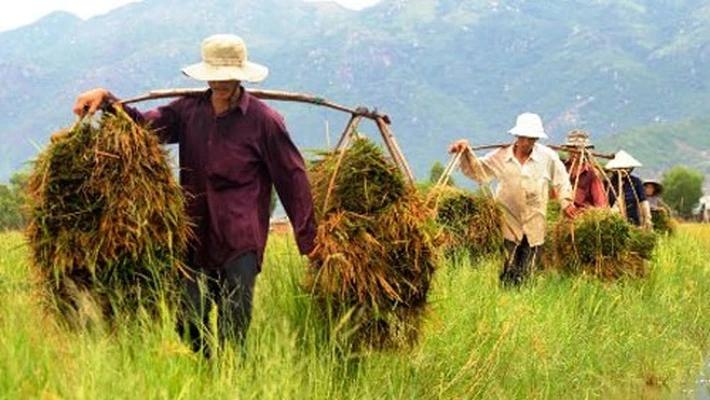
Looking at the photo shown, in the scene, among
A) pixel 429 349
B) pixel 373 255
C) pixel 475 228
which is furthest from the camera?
pixel 475 228

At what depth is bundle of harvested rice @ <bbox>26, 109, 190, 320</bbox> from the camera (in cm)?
489

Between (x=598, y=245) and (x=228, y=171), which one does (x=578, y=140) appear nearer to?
(x=598, y=245)

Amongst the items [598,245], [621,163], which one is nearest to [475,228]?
[598,245]

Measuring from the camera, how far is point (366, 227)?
218 inches

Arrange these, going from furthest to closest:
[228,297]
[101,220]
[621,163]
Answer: [621,163], [228,297], [101,220]

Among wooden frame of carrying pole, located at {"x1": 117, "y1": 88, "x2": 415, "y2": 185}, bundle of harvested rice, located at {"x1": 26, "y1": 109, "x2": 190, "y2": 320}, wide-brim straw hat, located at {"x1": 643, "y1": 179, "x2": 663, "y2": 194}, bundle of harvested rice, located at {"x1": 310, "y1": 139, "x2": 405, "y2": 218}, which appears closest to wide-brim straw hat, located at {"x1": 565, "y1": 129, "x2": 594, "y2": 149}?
wide-brim straw hat, located at {"x1": 643, "y1": 179, "x2": 663, "y2": 194}

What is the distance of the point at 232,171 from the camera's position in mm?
5363

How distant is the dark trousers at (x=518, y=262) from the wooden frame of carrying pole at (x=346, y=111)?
10.9ft

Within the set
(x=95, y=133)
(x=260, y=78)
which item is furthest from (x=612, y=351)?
(x=95, y=133)

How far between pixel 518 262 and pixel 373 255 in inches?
165

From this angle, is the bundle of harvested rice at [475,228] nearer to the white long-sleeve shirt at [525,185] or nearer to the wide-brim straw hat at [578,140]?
the white long-sleeve shirt at [525,185]

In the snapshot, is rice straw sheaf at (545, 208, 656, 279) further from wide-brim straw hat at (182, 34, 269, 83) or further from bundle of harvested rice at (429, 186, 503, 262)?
wide-brim straw hat at (182, 34, 269, 83)

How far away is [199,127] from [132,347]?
125cm

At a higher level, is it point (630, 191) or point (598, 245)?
point (598, 245)
